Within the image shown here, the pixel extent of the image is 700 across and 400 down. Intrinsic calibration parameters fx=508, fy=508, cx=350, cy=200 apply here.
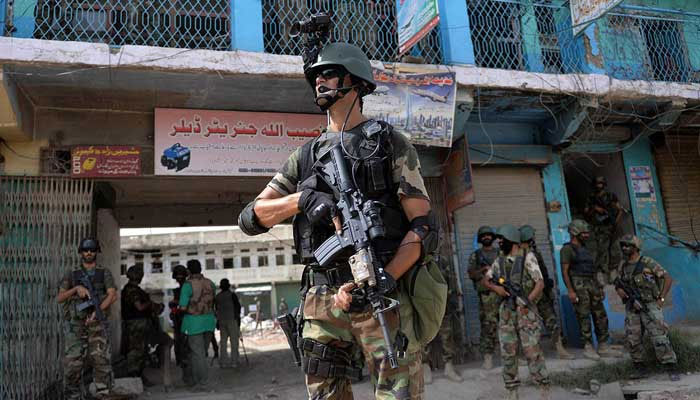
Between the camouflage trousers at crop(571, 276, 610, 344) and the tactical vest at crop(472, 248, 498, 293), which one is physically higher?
the tactical vest at crop(472, 248, 498, 293)

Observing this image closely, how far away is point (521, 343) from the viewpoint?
4.80 m

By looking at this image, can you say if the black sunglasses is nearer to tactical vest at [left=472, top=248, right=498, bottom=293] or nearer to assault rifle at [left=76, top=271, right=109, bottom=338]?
assault rifle at [left=76, top=271, right=109, bottom=338]

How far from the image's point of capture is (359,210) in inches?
71.4

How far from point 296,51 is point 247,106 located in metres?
0.95

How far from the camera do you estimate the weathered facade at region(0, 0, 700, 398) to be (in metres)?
5.53

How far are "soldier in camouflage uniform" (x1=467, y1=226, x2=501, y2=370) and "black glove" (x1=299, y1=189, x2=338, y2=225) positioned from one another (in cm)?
464

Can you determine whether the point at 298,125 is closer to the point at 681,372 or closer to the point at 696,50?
the point at 681,372

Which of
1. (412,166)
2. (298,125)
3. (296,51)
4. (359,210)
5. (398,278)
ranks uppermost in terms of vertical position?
(296,51)

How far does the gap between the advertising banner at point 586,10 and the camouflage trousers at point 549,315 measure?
3.47 metres

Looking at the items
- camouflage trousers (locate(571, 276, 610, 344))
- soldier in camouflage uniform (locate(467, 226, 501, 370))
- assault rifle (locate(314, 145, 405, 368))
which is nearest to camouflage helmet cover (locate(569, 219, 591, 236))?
camouflage trousers (locate(571, 276, 610, 344))

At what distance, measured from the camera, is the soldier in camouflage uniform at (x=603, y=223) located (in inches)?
325

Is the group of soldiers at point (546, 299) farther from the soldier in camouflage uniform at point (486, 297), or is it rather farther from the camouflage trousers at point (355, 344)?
the camouflage trousers at point (355, 344)

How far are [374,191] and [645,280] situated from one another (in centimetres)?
495

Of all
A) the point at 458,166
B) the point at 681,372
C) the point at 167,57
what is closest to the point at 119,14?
the point at 167,57
